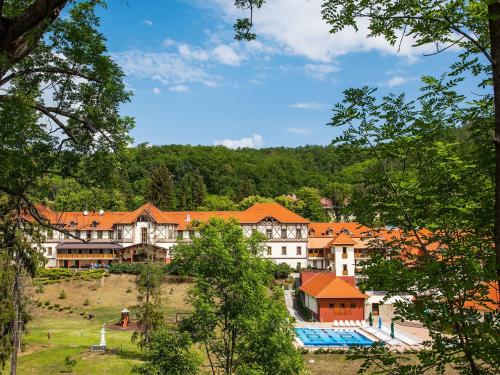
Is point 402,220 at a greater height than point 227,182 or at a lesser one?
lesser

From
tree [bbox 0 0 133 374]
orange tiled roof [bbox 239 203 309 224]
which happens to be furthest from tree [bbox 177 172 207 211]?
tree [bbox 0 0 133 374]

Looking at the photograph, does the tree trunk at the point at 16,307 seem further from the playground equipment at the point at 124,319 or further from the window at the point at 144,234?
the window at the point at 144,234

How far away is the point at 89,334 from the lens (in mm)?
32406

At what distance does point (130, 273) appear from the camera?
49.4 meters

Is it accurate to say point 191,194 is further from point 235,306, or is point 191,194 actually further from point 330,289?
point 235,306

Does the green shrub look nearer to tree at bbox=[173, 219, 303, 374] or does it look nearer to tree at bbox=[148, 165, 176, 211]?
tree at bbox=[173, 219, 303, 374]

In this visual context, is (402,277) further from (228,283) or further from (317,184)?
(317,184)

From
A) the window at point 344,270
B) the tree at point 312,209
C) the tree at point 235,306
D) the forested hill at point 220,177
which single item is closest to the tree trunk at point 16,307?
the tree at point 235,306

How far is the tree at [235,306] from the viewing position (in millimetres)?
14609

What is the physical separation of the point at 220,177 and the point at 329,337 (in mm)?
80350

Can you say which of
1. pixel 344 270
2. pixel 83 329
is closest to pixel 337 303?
pixel 344 270

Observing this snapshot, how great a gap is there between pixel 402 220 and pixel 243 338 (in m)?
10.3

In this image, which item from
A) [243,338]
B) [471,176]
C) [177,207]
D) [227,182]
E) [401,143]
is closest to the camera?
[471,176]

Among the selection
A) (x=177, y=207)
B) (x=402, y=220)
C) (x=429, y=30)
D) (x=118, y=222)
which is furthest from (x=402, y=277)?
(x=177, y=207)
